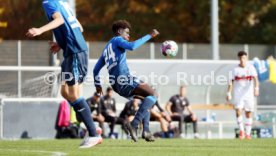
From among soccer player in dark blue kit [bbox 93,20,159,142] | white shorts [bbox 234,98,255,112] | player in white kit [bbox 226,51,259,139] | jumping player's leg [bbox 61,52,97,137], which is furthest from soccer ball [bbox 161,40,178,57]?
white shorts [bbox 234,98,255,112]

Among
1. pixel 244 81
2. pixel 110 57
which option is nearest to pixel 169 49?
pixel 110 57

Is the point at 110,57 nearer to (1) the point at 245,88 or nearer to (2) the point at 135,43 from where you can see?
(2) the point at 135,43

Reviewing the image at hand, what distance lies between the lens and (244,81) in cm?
2031

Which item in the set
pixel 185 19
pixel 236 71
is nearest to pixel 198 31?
pixel 185 19

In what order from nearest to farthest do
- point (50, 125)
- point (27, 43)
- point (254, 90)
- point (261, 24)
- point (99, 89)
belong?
point (99, 89)
point (254, 90)
point (50, 125)
point (27, 43)
point (261, 24)

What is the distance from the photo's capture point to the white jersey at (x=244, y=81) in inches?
798

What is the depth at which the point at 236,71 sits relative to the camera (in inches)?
801

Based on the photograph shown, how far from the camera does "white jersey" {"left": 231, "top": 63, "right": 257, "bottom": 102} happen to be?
20.3 m

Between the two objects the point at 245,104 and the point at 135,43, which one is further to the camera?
the point at 245,104

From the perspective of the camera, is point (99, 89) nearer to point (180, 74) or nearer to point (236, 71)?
point (236, 71)

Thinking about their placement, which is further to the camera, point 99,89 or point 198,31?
point 198,31

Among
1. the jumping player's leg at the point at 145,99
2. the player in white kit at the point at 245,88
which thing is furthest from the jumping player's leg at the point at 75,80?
the player in white kit at the point at 245,88

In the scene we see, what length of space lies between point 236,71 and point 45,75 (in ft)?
18.8

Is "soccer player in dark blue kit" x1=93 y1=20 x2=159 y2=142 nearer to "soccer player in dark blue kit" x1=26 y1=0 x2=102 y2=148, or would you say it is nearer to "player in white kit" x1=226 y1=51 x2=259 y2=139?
"soccer player in dark blue kit" x1=26 y1=0 x2=102 y2=148
